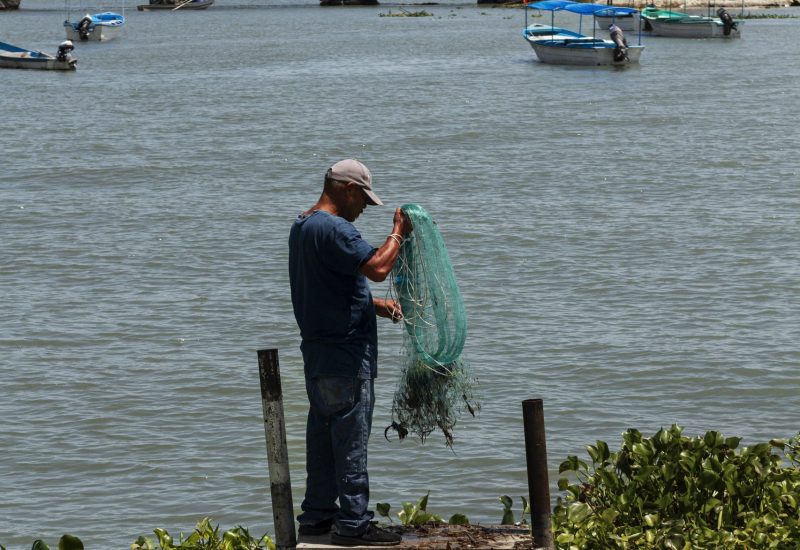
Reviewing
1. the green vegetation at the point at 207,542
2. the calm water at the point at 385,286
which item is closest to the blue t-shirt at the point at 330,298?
the green vegetation at the point at 207,542

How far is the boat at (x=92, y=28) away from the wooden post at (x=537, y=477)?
2610 inches

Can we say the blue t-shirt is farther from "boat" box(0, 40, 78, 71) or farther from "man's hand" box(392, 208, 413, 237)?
"boat" box(0, 40, 78, 71)

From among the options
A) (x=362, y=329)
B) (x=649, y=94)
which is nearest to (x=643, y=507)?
(x=362, y=329)

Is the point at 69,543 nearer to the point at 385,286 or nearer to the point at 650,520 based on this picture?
the point at 650,520

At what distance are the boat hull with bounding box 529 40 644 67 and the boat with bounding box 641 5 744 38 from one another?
45.2 feet

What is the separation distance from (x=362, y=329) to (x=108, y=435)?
19.3ft

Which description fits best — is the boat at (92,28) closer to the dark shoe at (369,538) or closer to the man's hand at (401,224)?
the man's hand at (401,224)

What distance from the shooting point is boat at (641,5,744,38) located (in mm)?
62281

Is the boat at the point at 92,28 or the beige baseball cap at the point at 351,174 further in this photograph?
the boat at the point at 92,28

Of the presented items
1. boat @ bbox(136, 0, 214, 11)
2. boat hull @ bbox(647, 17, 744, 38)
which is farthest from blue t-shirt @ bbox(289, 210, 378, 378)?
boat @ bbox(136, 0, 214, 11)

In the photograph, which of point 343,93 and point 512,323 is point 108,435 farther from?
point 343,93

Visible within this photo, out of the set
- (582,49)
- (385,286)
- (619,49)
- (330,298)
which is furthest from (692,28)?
(330,298)

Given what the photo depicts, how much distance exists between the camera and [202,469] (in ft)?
34.9

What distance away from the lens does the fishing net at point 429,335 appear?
6789mm
